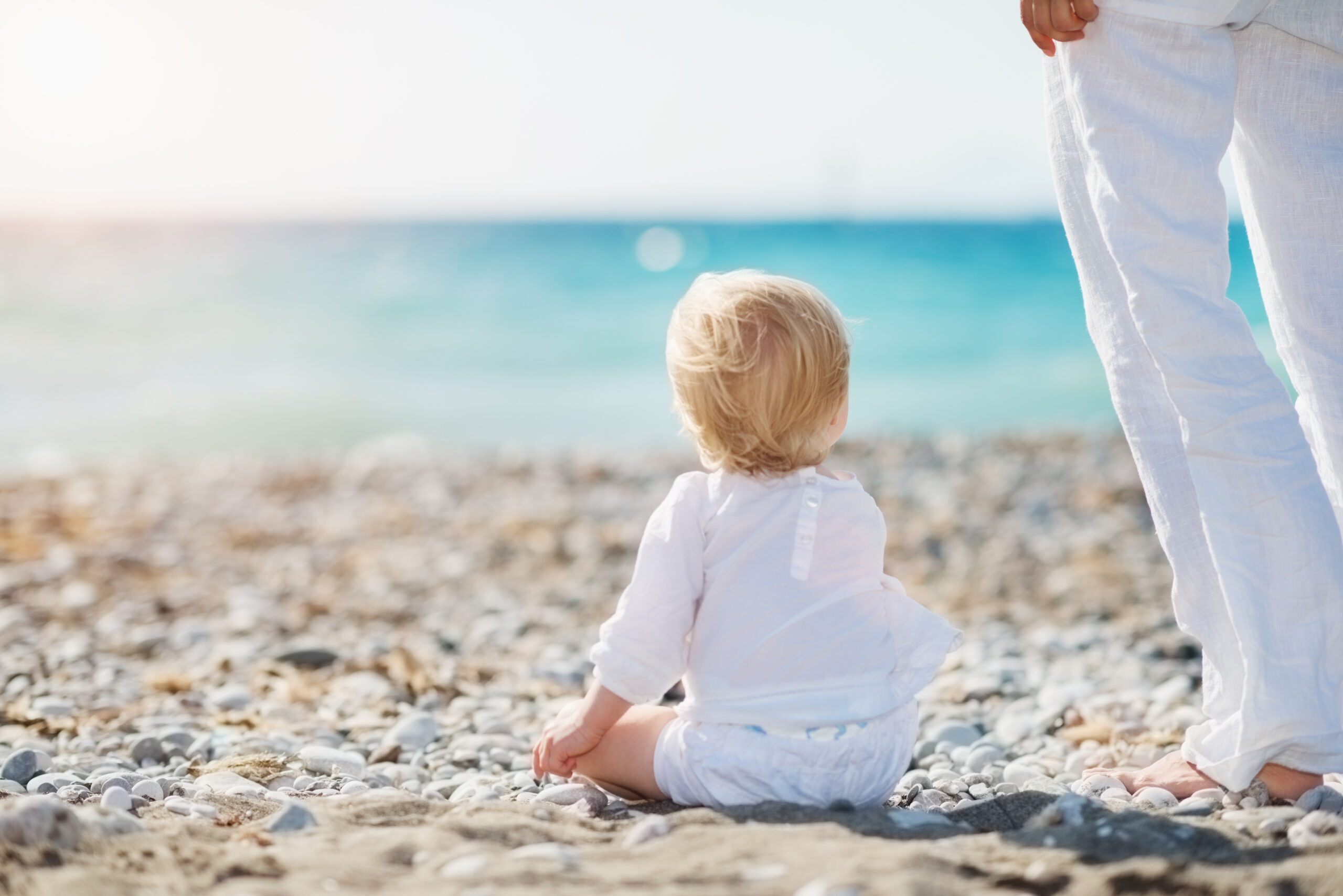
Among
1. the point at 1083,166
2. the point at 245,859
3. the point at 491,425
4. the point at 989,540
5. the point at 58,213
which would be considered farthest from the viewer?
the point at 58,213

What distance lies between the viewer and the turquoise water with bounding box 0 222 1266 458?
1372cm

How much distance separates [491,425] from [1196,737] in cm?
1212

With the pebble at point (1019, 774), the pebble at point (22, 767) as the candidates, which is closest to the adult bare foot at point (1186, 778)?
the pebble at point (1019, 774)

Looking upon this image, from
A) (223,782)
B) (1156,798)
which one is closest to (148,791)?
(223,782)

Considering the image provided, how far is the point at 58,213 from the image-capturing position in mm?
58438

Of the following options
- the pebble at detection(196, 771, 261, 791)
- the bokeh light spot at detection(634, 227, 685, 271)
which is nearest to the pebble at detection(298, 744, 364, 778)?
the pebble at detection(196, 771, 261, 791)

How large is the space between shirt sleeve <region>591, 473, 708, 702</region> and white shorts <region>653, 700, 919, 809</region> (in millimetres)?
127

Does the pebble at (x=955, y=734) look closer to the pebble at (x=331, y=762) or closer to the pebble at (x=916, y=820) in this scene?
the pebble at (x=916, y=820)

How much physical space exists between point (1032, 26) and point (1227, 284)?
2.00ft

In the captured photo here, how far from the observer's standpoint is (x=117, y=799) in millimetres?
2195

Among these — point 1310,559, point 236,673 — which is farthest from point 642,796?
point 236,673

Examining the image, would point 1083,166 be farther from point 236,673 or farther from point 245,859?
point 236,673

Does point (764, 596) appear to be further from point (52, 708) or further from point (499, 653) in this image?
point (499, 653)

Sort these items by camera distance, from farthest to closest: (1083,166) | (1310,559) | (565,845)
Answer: (1083,166), (1310,559), (565,845)
